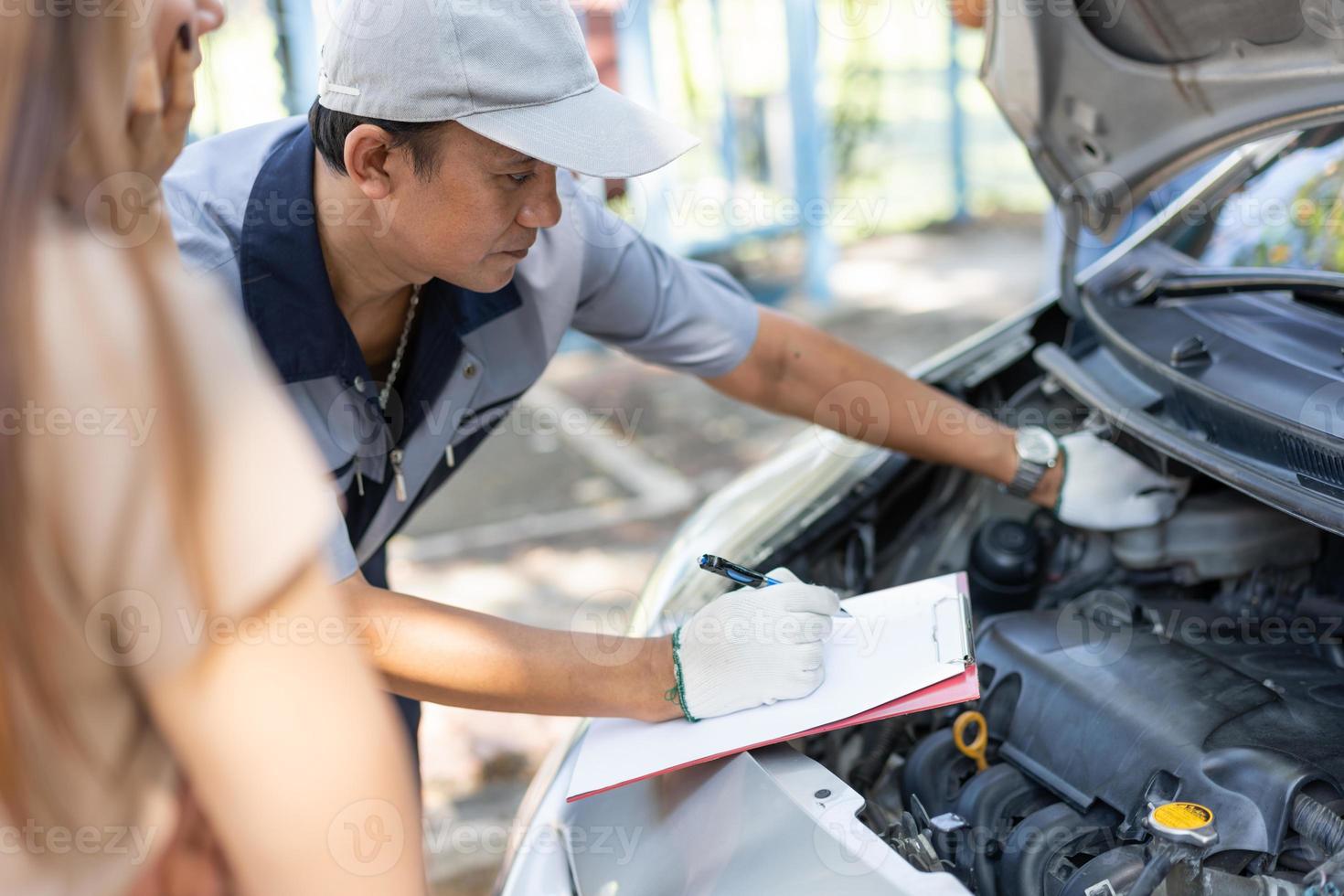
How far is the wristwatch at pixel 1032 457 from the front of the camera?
5.92ft

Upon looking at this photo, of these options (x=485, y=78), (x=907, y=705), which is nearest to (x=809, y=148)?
(x=485, y=78)

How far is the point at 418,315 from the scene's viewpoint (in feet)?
5.73

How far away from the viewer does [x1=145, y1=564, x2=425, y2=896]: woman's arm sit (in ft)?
2.21

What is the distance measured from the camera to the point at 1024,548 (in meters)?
1.79

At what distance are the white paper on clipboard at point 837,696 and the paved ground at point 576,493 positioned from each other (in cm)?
88

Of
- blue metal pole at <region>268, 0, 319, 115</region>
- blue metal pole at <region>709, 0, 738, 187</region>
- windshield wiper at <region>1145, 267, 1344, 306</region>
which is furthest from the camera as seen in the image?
blue metal pole at <region>709, 0, 738, 187</region>

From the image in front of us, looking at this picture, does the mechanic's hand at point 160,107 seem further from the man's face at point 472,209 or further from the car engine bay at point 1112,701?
the car engine bay at point 1112,701

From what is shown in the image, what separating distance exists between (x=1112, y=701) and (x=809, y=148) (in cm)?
550

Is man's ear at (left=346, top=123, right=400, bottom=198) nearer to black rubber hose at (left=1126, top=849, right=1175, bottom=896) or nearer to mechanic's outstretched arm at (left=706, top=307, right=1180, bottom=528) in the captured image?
mechanic's outstretched arm at (left=706, top=307, right=1180, bottom=528)

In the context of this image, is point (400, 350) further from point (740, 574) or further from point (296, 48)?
point (296, 48)

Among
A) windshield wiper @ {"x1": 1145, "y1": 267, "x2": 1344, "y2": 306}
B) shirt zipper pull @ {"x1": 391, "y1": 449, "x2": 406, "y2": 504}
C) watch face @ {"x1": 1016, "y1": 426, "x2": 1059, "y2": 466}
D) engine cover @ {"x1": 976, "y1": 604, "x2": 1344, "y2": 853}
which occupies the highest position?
windshield wiper @ {"x1": 1145, "y1": 267, "x2": 1344, "y2": 306}

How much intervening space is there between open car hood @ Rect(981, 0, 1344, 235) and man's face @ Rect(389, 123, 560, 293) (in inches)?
31.5

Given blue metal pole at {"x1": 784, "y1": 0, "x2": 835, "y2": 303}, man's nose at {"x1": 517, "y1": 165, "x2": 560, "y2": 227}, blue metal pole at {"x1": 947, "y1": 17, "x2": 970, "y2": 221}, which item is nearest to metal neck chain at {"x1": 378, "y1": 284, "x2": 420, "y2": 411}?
man's nose at {"x1": 517, "y1": 165, "x2": 560, "y2": 227}

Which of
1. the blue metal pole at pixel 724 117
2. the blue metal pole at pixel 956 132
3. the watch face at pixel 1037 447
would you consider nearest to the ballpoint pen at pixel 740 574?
the watch face at pixel 1037 447
